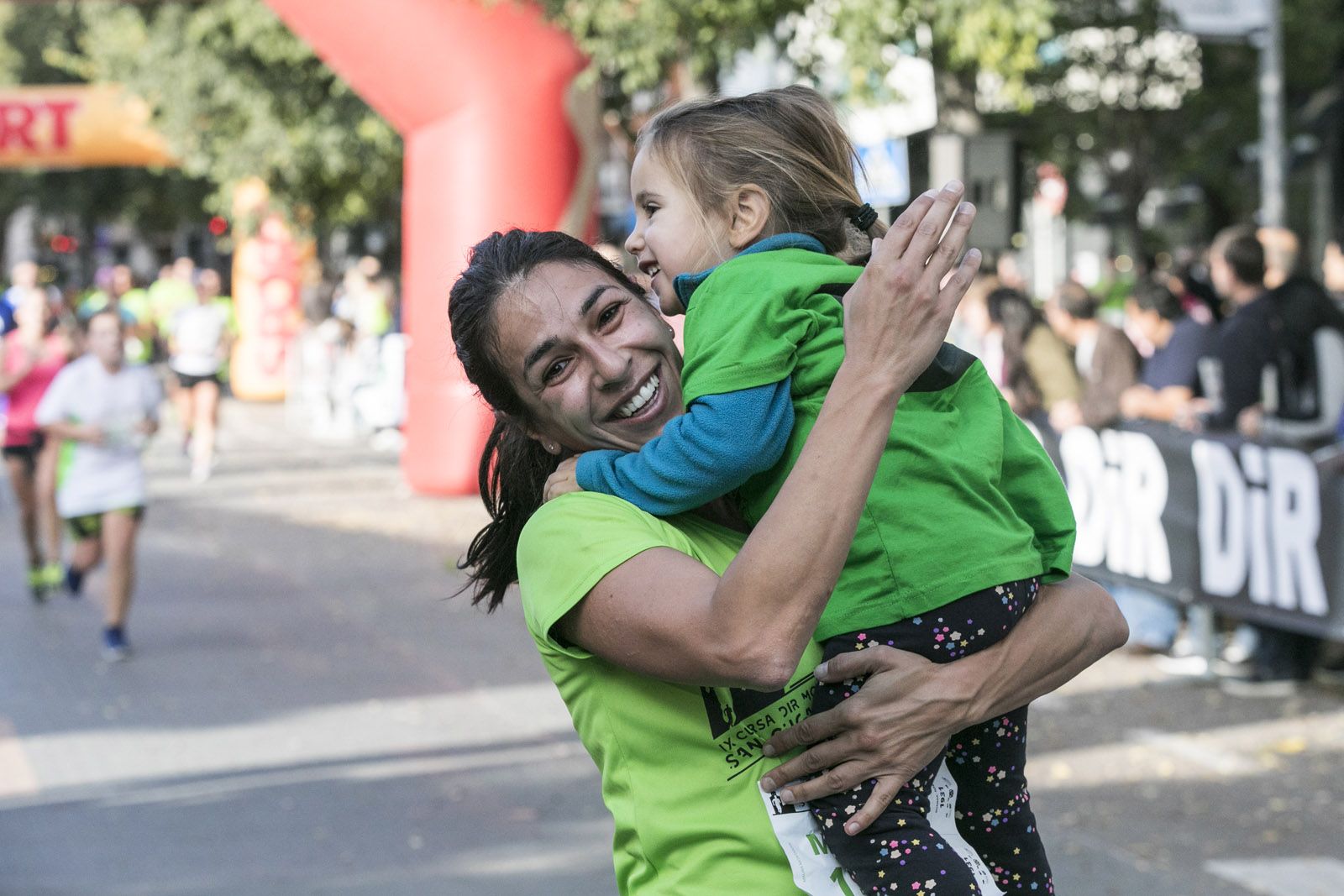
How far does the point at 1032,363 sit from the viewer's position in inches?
386

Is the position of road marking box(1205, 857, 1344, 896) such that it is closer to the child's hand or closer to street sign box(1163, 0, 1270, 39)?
the child's hand

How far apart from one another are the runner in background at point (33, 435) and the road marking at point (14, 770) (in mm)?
4081

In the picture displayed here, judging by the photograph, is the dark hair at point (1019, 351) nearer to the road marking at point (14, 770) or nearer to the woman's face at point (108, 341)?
the woman's face at point (108, 341)

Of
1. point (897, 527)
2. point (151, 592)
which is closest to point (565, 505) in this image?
point (897, 527)

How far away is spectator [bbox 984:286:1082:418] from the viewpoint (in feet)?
31.9

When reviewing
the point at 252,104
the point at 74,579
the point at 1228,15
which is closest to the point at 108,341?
the point at 74,579

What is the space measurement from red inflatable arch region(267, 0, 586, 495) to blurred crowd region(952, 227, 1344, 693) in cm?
512

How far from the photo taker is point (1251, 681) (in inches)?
325

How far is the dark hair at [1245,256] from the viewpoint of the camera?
8.24 meters

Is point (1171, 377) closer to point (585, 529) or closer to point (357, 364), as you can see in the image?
point (585, 529)

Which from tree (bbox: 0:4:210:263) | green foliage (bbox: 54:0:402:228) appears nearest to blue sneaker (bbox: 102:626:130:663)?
green foliage (bbox: 54:0:402:228)

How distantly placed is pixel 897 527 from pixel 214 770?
18.4ft

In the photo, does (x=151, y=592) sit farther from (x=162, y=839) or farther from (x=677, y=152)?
(x=677, y=152)

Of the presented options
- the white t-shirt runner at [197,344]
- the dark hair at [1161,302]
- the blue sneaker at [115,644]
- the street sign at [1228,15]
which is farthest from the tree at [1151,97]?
the blue sneaker at [115,644]
